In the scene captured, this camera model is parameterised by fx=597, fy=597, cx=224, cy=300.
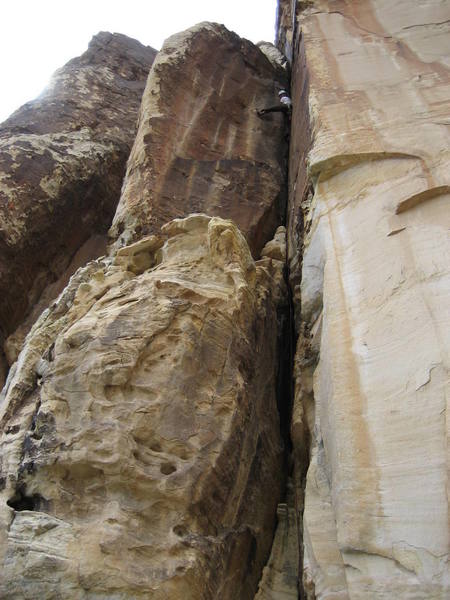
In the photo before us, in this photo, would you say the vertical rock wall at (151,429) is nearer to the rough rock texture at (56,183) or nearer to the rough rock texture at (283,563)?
the rough rock texture at (283,563)

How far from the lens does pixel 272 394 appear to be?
4273 millimetres

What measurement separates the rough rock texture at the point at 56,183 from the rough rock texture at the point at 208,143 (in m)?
0.90

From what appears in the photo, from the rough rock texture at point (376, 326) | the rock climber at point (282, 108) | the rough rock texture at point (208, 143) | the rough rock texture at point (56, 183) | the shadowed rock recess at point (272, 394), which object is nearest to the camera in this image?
the rough rock texture at point (376, 326)

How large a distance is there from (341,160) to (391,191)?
0.54 metres

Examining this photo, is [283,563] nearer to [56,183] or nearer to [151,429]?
[151,429]

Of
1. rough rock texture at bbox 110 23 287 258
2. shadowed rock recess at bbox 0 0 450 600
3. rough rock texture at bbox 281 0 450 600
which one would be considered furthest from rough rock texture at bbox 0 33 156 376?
rough rock texture at bbox 281 0 450 600

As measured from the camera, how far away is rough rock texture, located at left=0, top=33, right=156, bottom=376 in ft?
20.8

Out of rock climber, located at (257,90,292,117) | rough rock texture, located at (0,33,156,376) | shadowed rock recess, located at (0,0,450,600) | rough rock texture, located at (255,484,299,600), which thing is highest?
rock climber, located at (257,90,292,117)

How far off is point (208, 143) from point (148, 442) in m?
4.55

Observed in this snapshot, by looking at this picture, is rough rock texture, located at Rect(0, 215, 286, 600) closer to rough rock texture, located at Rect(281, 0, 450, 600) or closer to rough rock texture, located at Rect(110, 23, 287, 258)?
rough rock texture, located at Rect(281, 0, 450, 600)

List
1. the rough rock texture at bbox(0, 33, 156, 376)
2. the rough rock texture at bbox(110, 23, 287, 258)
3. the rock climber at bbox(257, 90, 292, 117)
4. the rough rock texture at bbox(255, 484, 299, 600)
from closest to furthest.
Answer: the rough rock texture at bbox(255, 484, 299, 600), the rough rock texture at bbox(110, 23, 287, 258), the rough rock texture at bbox(0, 33, 156, 376), the rock climber at bbox(257, 90, 292, 117)

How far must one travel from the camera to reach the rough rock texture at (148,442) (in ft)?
9.18

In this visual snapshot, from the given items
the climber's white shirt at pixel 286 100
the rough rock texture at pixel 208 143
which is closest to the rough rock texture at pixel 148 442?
the rough rock texture at pixel 208 143

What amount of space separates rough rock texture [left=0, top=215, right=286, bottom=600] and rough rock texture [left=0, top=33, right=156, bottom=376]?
218 centimetres
